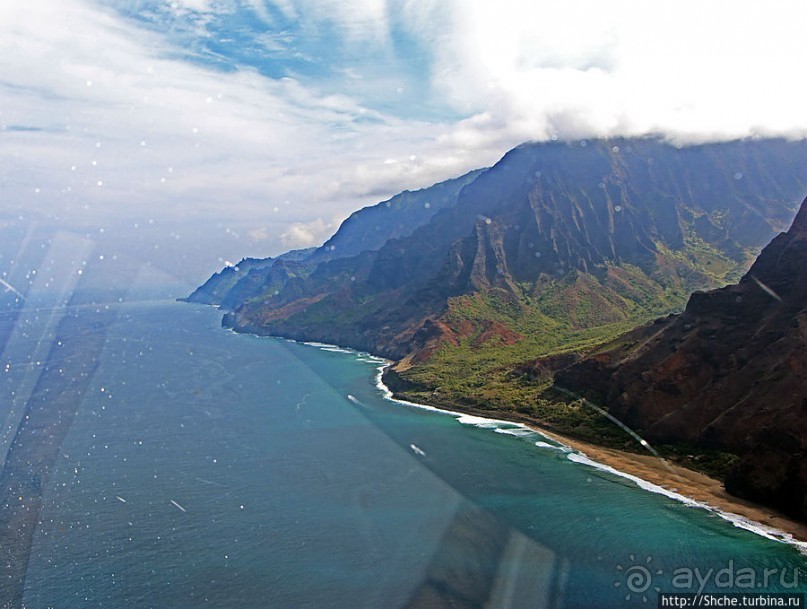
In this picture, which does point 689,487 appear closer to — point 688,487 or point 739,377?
point 688,487

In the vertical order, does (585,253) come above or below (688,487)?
above

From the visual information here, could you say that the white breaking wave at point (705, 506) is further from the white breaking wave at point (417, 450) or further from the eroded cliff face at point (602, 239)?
the eroded cliff face at point (602, 239)

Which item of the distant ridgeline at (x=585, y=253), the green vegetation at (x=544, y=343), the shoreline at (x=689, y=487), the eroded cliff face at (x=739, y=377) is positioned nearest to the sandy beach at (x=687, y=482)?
the shoreline at (x=689, y=487)

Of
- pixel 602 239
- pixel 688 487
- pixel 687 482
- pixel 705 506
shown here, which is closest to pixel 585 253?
pixel 602 239

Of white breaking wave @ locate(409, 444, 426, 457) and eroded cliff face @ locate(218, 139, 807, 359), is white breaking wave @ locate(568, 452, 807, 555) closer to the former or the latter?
white breaking wave @ locate(409, 444, 426, 457)

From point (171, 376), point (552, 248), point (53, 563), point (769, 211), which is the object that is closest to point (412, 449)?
point (53, 563)

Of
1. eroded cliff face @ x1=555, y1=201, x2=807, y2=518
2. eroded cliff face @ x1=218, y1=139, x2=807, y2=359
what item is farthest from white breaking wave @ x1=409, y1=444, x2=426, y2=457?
eroded cliff face @ x1=218, y1=139, x2=807, y2=359

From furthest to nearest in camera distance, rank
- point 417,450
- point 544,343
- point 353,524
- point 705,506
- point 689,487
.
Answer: point 544,343
point 417,450
point 689,487
point 705,506
point 353,524

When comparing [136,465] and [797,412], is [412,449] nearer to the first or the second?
[136,465]
